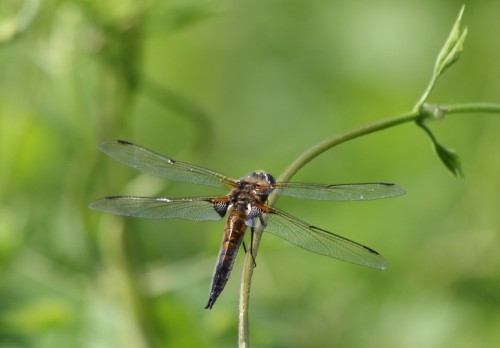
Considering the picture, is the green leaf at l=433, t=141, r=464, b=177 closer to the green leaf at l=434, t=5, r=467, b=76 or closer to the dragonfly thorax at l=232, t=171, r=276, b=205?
the green leaf at l=434, t=5, r=467, b=76

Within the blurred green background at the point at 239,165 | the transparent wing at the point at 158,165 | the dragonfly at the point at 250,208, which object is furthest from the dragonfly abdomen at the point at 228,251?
the blurred green background at the point at 239,165

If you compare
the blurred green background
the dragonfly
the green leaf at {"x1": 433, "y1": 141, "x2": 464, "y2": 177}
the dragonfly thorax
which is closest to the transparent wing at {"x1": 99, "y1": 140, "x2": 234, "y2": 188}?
the dragonfly

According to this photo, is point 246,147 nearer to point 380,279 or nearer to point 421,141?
point 421,141

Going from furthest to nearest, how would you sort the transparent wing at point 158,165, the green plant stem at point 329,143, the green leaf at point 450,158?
the transparent wing at point 158,165, the green leaf at point 450,158, the green plant stem at point 329,143

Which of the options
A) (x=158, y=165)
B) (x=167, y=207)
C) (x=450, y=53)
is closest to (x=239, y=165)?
(x=158, y=165)

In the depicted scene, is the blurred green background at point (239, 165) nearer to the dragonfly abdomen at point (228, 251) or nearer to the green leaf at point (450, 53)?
the dragonfly abdomen at point (228, 251)

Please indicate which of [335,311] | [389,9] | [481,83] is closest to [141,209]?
[335,311]
